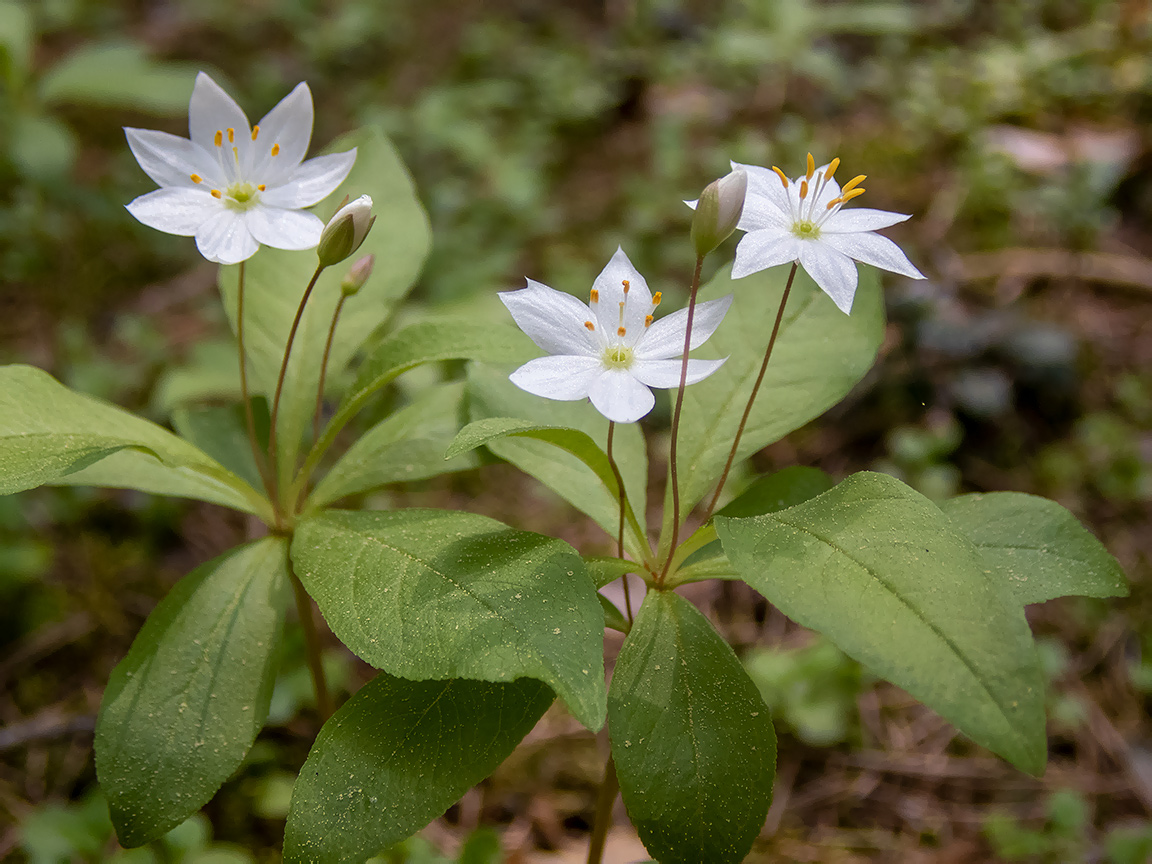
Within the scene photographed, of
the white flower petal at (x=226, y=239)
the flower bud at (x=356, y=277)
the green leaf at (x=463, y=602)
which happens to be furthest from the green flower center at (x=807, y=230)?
the white flower petal at (x=226, y=239)

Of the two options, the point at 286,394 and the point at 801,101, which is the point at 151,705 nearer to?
the point at 286,394

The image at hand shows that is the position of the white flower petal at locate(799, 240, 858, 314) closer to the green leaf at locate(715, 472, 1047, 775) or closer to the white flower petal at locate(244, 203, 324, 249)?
the green leaf at locate(715, 472, 1047, 775)

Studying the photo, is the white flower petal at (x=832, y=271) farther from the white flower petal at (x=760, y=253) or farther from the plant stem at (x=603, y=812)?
the plant stem at (x=603, y=812)

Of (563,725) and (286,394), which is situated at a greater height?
(286,394)

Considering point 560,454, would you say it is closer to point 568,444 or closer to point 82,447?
A: point 568,444

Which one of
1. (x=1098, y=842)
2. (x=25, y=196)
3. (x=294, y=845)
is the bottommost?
(x=1098, y=842)

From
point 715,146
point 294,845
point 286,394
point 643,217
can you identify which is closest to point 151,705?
point 294,845
